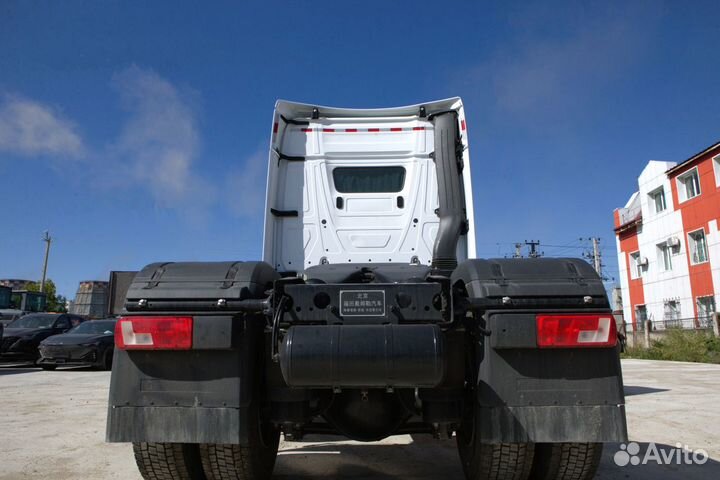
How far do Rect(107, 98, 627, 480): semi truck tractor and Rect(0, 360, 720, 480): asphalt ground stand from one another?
1.22 metres

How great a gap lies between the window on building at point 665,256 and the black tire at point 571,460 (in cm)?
2985

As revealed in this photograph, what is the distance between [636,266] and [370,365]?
33738mm

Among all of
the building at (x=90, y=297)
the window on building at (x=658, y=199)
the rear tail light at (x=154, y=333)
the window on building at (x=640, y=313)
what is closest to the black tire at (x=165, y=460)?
the rear tail light at (x=154, y=333)

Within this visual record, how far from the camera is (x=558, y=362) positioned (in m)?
2.74

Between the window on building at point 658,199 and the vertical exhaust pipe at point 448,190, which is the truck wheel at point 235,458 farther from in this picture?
the window on building at point 658,199

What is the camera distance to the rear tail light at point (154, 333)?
109 inches

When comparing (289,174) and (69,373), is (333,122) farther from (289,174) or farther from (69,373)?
(69,373)

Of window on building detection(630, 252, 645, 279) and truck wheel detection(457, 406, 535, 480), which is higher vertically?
window on building detection(630, 252, 645, 279)

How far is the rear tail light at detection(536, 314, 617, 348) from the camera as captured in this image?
2.71 metres

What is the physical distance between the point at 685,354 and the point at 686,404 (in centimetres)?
1416

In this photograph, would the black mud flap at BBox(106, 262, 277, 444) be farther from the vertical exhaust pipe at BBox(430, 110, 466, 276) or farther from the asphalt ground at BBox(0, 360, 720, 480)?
the vertical exhaust pipe at BBox(430, 110, 466, 276)

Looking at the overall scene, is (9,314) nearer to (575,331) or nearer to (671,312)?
(575,331)

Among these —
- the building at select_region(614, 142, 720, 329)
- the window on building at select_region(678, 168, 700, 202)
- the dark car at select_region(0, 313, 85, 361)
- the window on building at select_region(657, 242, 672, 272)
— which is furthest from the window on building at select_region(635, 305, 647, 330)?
the dark car at select_region(0, 313, 85, 361)

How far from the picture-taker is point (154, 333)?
2.79 m
